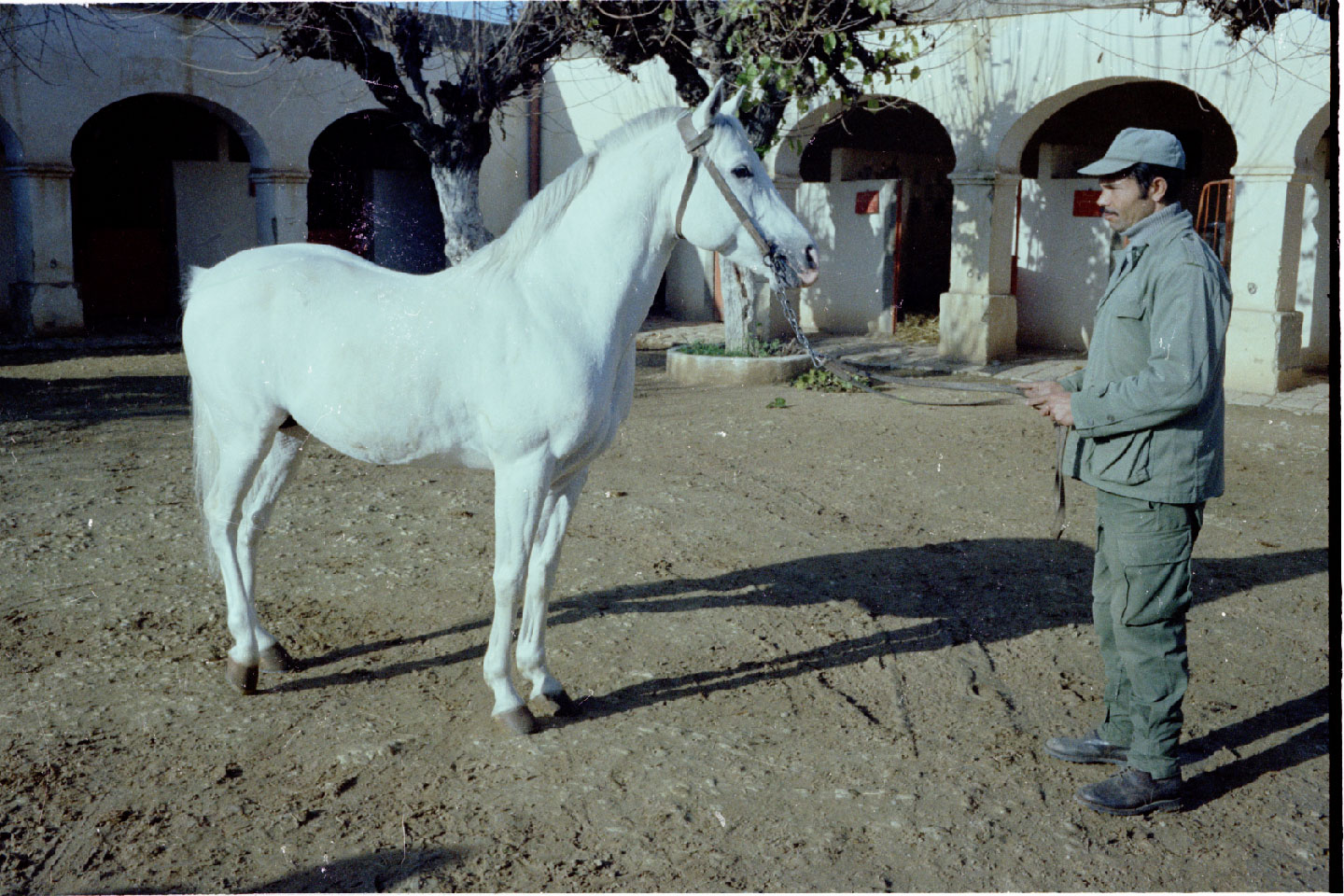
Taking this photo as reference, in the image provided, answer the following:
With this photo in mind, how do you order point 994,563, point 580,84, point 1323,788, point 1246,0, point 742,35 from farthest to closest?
point 580,84
point 742,35
point 1246,0
point 994,563
point 1323,788

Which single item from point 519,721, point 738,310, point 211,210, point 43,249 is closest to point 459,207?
point 738,310

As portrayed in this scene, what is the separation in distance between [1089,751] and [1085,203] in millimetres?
10638

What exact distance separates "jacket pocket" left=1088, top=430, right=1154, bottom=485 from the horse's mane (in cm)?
171

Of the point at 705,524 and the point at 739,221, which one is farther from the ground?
the point at 739,221

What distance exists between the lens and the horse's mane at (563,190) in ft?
11.4

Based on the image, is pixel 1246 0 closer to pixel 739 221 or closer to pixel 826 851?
pixel 739 221

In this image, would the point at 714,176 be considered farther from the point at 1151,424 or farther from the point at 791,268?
the point at 1151,424

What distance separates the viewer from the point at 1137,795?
3.08m

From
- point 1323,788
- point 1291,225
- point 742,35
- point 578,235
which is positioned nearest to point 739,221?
point 578,235

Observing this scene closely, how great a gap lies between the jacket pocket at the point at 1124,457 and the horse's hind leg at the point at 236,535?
111 inches

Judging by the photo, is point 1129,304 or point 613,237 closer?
point 1129,304

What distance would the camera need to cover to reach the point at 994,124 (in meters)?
11.4

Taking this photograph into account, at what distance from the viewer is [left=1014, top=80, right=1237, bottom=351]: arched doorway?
12305mm

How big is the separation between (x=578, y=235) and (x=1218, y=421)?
6.61 feet
